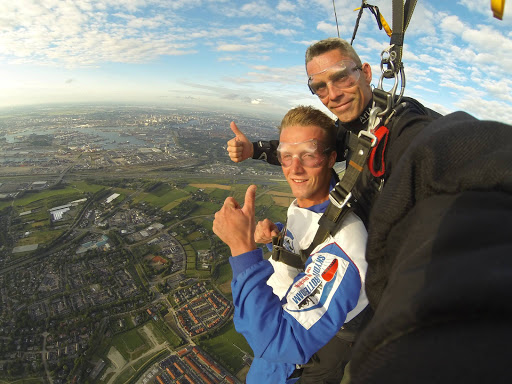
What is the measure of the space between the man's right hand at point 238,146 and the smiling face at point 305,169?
0.60m

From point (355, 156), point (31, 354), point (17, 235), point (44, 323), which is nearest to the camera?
point (355, 156)

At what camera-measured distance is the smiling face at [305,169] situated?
1.88 meters

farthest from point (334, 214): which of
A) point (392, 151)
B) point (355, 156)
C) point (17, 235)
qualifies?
point (17, 235)

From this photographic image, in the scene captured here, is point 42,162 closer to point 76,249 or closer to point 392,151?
point 76,249

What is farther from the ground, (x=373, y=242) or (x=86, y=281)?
(x=373, y=242)

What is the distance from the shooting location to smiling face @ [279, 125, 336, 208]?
1.88 metres

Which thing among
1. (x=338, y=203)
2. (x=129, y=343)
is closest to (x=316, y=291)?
(x=338, y=203)

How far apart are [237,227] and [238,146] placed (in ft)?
3.70

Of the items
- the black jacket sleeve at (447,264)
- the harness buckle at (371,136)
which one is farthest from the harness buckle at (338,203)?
the black jacket sleeve at (447,264)

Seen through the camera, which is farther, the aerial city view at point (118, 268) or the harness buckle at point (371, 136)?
the aerial city view at point (118, 268)

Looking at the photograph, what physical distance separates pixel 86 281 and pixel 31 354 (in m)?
5.28

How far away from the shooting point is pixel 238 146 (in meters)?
2.40

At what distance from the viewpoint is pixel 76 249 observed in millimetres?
21297

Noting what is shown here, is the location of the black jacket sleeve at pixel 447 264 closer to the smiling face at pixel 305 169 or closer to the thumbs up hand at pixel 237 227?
the thumbs up hand at pixel 237 227
